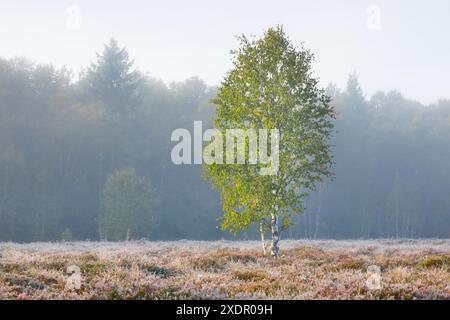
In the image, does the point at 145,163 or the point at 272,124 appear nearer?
the point at 272,124

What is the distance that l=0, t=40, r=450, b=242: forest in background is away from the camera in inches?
2601

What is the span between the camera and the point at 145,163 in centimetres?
7950

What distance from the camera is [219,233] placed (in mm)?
76500

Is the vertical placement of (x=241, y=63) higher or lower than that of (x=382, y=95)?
lower

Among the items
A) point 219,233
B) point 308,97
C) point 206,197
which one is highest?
point 308,97

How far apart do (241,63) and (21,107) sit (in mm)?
53113

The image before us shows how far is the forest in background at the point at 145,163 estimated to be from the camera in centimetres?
6606

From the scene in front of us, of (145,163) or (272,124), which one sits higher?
(145,163)

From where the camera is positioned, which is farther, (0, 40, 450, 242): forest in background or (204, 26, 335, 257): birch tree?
(0, 40, 450, 242): forest in background

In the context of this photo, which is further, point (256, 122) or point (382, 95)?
point (382, 95)

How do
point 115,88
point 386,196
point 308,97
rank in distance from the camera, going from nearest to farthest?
1. point 308,97
2. point 115,88
3. point 386,196

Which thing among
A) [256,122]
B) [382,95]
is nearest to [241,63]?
[256,122]

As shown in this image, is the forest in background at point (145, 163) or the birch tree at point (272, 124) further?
the forest in background at point (145, 163)
